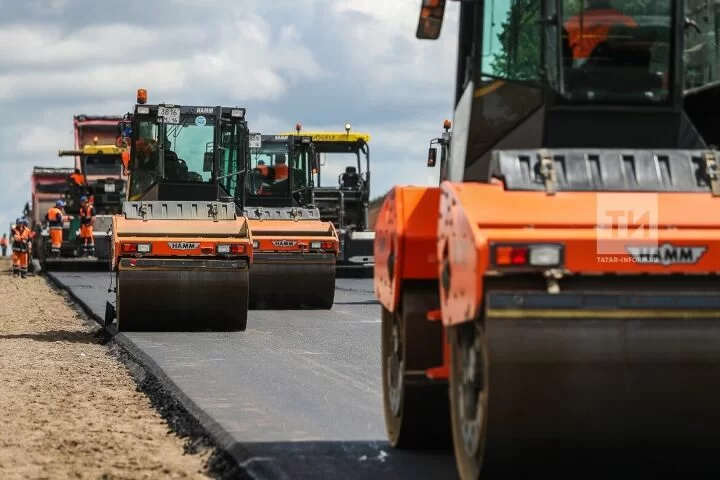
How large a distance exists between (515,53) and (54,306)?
712 inches

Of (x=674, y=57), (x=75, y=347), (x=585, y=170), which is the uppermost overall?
(x=674, y=57)

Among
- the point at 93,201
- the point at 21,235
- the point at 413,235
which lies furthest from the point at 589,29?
the point at 93,201

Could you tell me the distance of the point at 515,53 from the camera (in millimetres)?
6828

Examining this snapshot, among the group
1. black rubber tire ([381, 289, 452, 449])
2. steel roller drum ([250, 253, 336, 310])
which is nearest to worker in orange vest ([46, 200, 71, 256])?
steel roller drum ([250, 253, 336, 310])

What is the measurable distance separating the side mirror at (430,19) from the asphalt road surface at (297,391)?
212cm

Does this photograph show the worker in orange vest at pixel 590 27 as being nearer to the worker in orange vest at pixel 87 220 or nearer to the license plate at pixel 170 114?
the license plate at pixel 170 114

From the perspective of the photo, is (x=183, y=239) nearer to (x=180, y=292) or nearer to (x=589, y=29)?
(x=180, y=292)

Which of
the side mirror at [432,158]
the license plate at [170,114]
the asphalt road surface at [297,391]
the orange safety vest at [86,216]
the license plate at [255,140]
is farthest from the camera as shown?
the orange safety vest at [86,216]

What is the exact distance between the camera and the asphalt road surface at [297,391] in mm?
7379

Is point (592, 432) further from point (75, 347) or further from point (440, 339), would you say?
point (75, 347)

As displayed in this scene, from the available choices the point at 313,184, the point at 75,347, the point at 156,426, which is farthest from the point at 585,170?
the point at 313,184

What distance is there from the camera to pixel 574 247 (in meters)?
5.39
